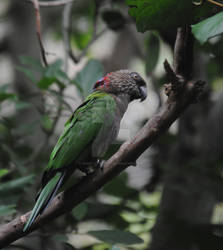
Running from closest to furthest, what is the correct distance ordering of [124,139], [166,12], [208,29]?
1. [208,29]
2. [166,12]
3. [124,139]

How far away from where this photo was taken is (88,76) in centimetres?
356

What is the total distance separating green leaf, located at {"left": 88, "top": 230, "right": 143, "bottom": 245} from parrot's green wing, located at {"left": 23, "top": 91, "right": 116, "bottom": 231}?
1.74 feet

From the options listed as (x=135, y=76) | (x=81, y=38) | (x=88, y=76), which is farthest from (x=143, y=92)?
(x=81, y=38)

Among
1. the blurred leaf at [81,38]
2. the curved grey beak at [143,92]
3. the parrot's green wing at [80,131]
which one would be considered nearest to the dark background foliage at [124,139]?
the parrot's green wing at [80,131]

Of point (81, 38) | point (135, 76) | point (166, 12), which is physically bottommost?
point (166, 12)

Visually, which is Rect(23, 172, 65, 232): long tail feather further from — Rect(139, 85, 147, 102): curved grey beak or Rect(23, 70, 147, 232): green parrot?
Rect(139, 85, 147, 102): curved grey beak

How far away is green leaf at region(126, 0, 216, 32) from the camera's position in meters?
1.72

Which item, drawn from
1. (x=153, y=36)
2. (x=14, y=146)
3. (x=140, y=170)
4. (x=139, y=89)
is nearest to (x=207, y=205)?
(x=140, y=170)

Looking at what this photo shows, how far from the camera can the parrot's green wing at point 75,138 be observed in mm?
2421

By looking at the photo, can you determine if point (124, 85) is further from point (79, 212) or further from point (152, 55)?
point (79, 212)

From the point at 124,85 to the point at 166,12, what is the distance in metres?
1.56

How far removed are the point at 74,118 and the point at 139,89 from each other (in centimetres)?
83

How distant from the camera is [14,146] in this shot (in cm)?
405

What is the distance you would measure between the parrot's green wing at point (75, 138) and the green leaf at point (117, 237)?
53 centimetres
